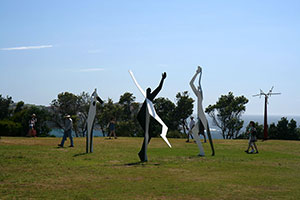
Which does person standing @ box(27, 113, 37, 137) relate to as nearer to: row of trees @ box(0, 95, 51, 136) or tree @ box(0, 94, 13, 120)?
row of trees @ box(0, 95, 51, 136)

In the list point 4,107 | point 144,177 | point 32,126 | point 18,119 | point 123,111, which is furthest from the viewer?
point 123,111

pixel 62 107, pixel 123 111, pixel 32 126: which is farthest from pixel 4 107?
pixel 32 126

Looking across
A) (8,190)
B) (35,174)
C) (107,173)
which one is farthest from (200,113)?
(8,190)

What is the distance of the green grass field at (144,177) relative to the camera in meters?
9.41

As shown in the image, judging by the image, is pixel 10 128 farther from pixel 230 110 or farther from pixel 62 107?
pixel 230 110

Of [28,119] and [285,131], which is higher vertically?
[28,119]

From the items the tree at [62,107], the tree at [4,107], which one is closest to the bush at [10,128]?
the tree at [4,107]

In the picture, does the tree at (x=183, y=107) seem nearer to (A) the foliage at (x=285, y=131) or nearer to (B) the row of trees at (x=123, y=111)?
(B) the row of trees at (x=123, y=111)

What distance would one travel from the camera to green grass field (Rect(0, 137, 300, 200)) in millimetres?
9414

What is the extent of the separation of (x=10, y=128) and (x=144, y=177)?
83.3 ft

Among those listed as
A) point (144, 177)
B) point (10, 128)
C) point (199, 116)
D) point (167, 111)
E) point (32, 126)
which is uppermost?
point (167, 111)

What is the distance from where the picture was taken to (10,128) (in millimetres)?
33844

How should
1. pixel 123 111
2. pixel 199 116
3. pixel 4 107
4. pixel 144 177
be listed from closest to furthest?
pixel 144 177, pixel 199 116, pixel 4 107, pixel 123 111

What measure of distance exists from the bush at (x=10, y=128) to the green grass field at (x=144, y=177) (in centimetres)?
1816
